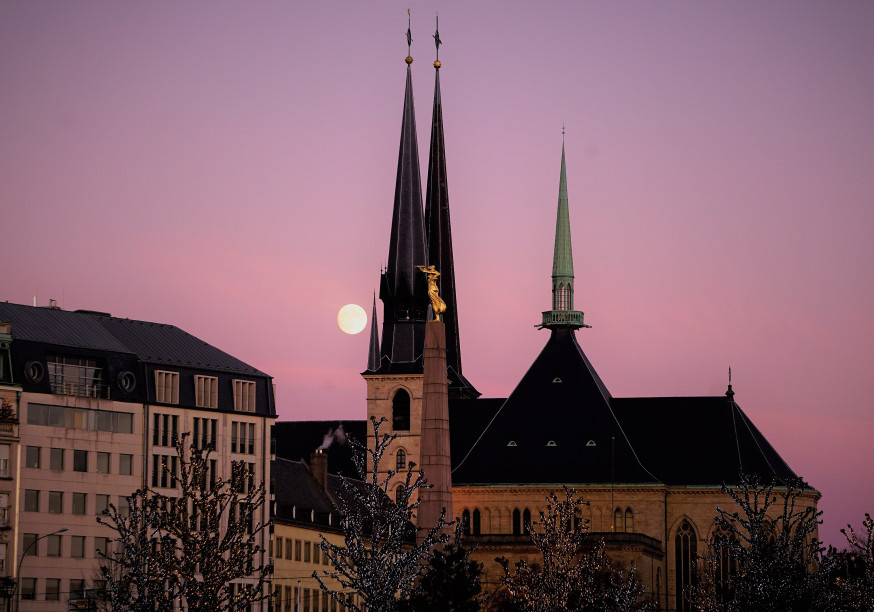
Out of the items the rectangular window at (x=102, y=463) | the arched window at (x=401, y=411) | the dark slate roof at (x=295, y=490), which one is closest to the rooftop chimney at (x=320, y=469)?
the dark slate roof at (x=295, y=490)

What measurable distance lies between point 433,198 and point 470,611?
102m

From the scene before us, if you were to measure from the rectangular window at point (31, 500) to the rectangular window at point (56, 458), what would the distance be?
168 cm

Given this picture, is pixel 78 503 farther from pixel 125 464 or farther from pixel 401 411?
pixel 401 411

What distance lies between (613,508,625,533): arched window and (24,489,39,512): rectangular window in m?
65.3

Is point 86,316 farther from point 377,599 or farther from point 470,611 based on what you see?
point 377,599

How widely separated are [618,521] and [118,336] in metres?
58.1

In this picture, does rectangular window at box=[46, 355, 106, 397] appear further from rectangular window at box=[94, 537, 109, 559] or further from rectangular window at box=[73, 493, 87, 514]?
rectangular window at box=[94, 537, 109, 559]

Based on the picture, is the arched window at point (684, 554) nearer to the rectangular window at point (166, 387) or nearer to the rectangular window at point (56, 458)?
the rectangular window at point (166, 387)

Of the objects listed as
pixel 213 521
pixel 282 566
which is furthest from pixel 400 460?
pixel 213 521

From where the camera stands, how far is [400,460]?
174 m

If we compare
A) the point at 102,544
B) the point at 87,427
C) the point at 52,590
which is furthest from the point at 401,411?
the point at 52,590

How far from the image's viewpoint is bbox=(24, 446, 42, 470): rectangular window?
109750mm

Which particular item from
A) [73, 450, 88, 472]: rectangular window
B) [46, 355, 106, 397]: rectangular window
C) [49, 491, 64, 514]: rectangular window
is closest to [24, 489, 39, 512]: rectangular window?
[49, 491, 64, 514]: rectangular window

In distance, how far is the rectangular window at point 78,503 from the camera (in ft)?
366
